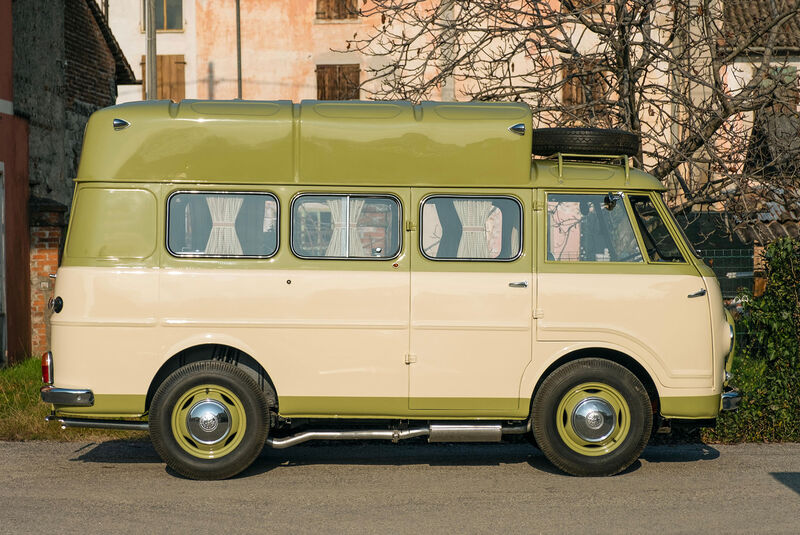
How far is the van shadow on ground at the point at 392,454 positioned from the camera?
865 cm

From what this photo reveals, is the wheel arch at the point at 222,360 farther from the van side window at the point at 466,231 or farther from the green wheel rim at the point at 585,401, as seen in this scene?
the green wheel rim at the point at 585,401

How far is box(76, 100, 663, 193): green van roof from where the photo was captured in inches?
314

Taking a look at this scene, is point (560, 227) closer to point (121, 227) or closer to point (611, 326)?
point (611, 326)

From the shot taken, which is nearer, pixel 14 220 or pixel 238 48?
pixel 14 220

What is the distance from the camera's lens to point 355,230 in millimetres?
8000

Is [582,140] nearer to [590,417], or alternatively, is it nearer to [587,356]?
[587,356]

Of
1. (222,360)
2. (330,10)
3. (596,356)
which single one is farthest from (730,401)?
(330,10)

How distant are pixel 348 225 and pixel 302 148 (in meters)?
0.68

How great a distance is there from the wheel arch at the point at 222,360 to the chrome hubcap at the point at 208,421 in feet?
1.11

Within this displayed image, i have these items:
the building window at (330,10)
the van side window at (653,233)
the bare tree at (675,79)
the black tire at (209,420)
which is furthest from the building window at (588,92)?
the building window at (330,10)

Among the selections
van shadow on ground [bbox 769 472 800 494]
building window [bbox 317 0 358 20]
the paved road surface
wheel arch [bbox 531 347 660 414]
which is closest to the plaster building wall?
building window [bbox 317 0 358 20]

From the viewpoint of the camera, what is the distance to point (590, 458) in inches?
316

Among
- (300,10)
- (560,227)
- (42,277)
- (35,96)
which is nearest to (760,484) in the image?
(560,227)

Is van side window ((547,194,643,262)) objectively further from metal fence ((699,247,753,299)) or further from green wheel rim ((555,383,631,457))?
metal fence ((699,247,753,299))
